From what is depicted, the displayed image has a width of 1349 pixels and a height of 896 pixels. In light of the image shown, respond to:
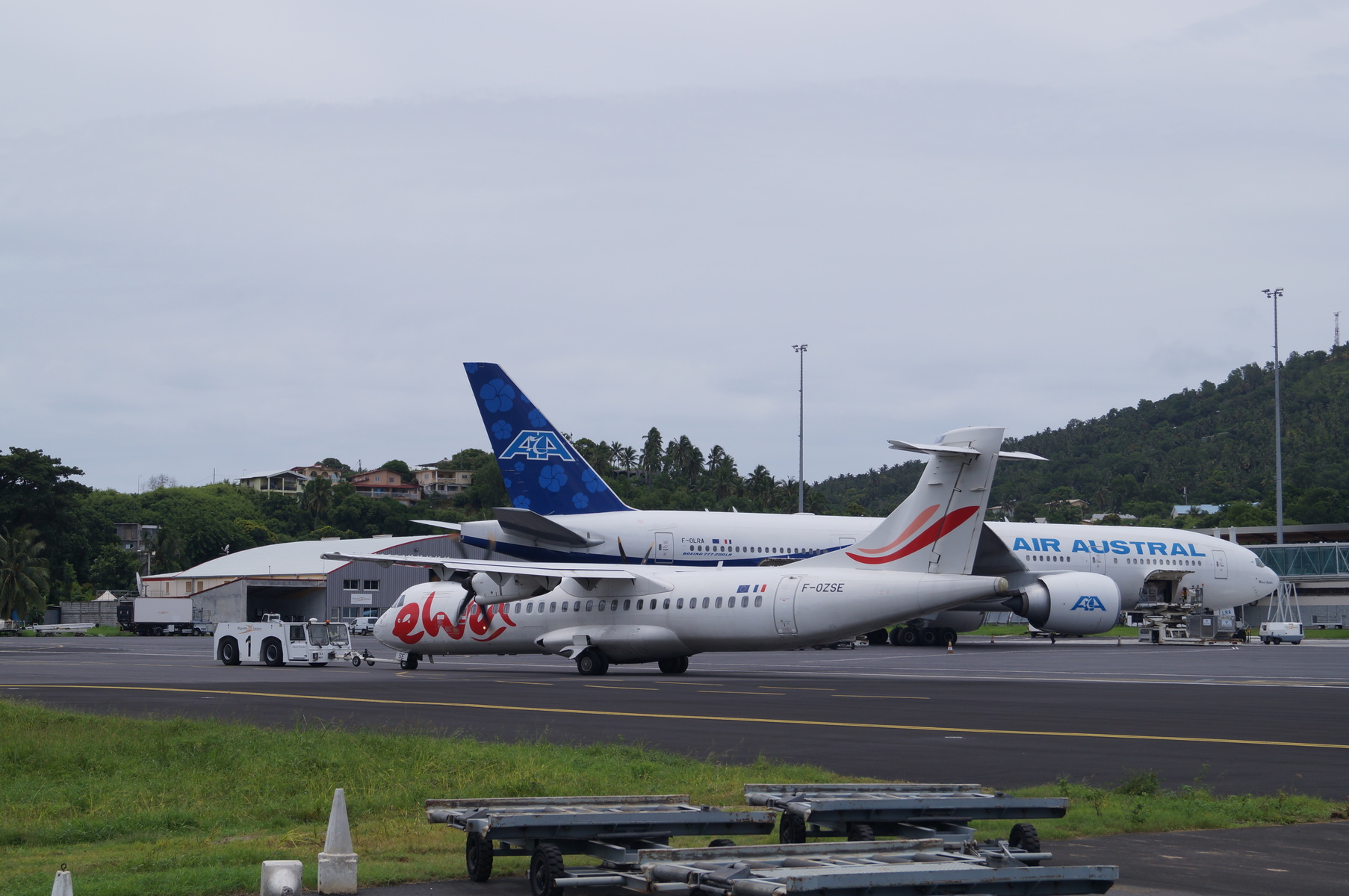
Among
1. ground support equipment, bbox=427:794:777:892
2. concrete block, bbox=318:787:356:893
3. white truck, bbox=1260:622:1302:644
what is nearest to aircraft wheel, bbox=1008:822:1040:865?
ground support equipment, bbox=427:794:777:892

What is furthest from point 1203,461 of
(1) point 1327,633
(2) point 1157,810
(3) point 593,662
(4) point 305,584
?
(2) point 1157,810

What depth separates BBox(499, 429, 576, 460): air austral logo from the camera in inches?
1730

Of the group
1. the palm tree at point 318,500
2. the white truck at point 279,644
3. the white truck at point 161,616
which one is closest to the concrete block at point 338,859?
the white truck at point 279,644

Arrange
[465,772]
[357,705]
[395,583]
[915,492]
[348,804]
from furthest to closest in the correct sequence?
1. [395,583]
2. [915,492]
3. [357,705]
4. [465,772]
5. [348,804]

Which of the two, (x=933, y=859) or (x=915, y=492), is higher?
(x=915, y=492)

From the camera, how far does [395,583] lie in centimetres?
10181

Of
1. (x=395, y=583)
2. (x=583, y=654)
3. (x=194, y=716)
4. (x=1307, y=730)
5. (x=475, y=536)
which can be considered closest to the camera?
(x=1307, y=730)

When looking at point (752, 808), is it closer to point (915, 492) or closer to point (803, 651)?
point (915, 492)

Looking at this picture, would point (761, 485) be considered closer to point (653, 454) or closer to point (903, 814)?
point (653, 454)

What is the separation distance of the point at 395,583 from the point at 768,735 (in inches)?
3425

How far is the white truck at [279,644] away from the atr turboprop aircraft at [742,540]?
600 cm

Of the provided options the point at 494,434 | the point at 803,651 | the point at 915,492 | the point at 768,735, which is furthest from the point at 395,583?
the point at 768,735

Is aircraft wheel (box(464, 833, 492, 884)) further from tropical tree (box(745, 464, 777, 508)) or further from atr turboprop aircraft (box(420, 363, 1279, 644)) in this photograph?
tropical tree (box(745, 464, 777, 508))

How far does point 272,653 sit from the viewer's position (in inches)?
1722
